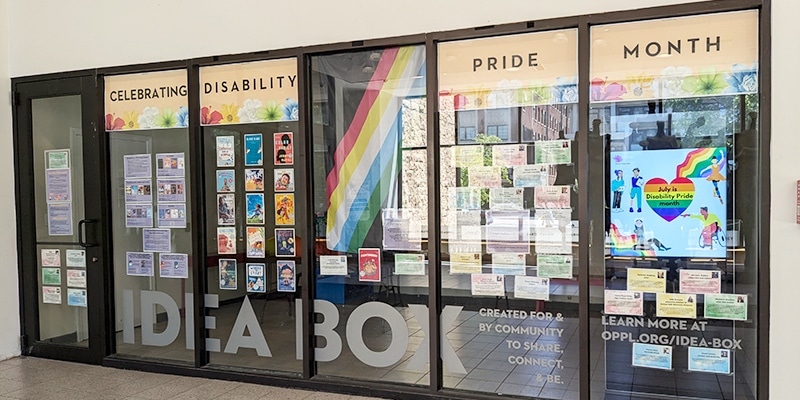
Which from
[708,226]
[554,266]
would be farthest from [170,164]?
[708,226]

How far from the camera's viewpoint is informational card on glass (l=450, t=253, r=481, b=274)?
429 centimetres

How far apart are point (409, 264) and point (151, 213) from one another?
2336mm

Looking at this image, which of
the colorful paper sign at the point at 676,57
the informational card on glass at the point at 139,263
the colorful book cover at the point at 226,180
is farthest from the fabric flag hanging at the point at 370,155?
the informational card on glass at the point at 139,263

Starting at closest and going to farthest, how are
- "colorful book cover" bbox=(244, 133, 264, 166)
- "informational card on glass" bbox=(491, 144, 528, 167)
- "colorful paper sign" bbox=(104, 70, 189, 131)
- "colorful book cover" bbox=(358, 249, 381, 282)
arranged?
"informational card on glass" bbox=(491, 144, 528, 167) → "colorful book cover" bbox=(358, 249, 381, 282) → "colorful book cover" bbox=(244, 133, 264, 166) → "colorful paper sign" bbox=(104, 70, 189, 131)

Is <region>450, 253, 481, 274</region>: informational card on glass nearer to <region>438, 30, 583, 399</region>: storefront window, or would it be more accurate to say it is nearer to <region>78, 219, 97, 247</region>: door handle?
<region>438, 30, 583, 399</region>: storefront window

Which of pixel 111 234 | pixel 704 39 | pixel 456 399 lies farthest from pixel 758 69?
pixel 111 234

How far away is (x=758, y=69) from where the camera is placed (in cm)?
363

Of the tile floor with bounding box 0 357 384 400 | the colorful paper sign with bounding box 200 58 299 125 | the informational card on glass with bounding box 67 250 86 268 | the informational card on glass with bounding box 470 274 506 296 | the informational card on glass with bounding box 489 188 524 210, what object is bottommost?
the tile floor with bounding box 0 357 384 400

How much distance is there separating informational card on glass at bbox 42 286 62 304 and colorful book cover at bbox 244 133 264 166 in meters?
2.35

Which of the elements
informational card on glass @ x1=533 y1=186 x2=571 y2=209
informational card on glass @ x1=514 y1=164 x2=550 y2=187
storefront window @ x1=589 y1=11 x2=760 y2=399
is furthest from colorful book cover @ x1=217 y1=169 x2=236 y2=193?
storefront window @ x1=589 y1=11 x2=760 y2=399

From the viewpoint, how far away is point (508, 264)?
421 cm

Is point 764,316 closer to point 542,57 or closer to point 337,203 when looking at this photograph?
point 542,57

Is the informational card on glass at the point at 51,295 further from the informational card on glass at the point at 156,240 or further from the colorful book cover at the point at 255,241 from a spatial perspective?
the colorful book cover at the point at 255,241

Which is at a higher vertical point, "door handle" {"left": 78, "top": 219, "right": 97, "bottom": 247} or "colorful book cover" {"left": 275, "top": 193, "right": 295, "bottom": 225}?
"colorful book cover" {"left": 275, "top": 193, "right": 295, "bottom": 225}
